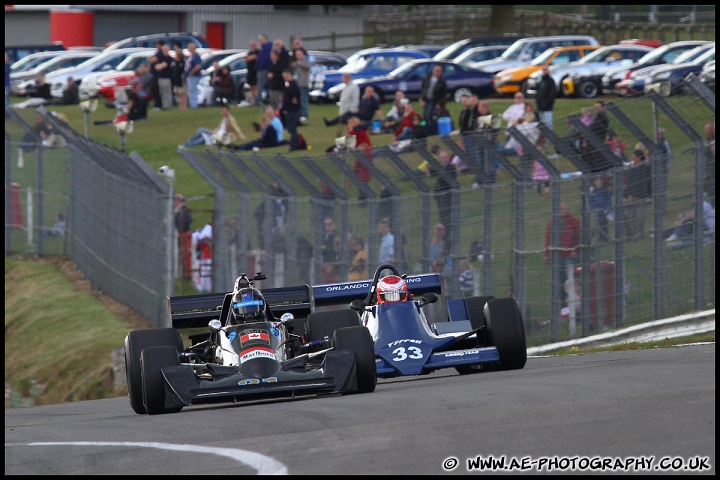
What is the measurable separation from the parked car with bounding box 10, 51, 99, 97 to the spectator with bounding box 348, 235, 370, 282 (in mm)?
25761

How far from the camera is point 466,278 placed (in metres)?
15.2

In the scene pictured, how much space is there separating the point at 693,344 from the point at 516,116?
1098 centimetres

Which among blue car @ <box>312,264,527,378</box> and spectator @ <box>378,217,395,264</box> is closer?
blue car @ <box>312,264,527,378</box>

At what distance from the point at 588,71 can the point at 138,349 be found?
24770 mm

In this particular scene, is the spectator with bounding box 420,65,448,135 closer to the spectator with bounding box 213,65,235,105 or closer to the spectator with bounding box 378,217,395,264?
the spectator with bounding box 213,65,235,105

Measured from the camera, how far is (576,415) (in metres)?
7.84

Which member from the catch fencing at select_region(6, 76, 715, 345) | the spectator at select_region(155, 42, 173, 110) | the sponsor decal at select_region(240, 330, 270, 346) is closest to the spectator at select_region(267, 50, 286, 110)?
the spectator at select_region(155, 42, 173, 110)

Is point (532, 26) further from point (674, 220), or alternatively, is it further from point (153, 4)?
point (674, 220)

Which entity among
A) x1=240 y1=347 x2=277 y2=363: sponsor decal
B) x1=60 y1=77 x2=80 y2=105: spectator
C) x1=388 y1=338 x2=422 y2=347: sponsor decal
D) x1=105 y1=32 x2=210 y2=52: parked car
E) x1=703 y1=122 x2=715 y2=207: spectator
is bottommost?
x1=388 y1=338 x2=422 y2=347: sponsor decal

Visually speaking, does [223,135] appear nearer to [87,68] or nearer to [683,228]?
[683,228]

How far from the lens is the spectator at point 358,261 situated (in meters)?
16.0

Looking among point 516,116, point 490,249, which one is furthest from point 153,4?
point 490,249

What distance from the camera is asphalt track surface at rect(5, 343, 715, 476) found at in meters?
6.68

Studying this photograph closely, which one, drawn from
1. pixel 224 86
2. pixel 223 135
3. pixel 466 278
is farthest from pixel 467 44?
pixel 466 278
